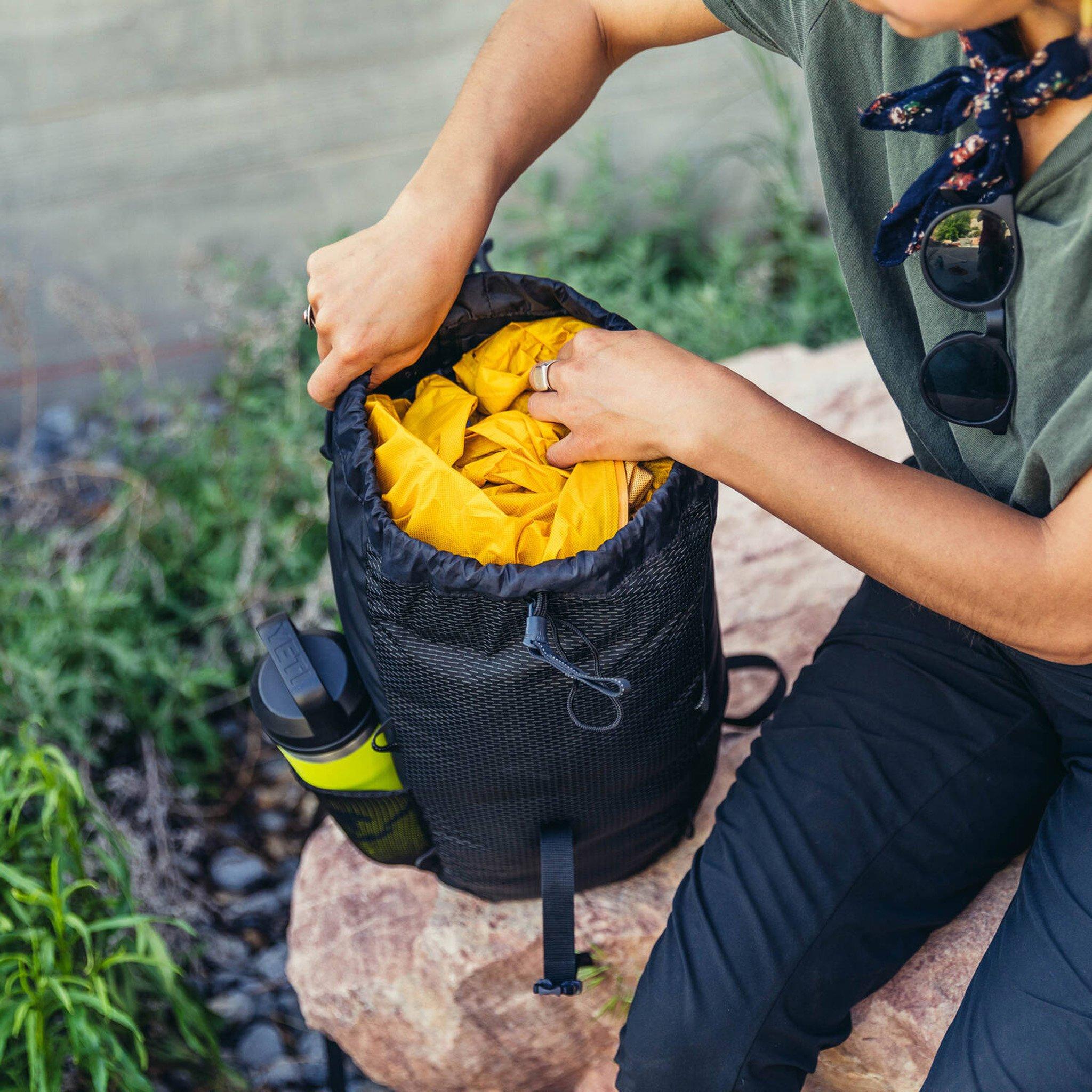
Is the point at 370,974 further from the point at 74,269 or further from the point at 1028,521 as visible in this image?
the point at 74,269

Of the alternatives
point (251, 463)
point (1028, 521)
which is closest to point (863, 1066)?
point (1028, 521)

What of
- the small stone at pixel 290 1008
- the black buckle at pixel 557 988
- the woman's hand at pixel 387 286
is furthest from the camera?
the small stone at pixel 290 1008

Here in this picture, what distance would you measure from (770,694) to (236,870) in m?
1.35

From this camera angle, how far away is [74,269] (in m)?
3.62

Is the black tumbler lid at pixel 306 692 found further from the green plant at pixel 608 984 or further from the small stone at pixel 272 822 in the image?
the small stone at pixel 272 822

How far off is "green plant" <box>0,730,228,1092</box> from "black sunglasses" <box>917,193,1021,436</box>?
147 cm

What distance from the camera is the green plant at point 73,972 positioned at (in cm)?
168

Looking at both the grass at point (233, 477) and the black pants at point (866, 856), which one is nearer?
the black pants at point (866, 856)

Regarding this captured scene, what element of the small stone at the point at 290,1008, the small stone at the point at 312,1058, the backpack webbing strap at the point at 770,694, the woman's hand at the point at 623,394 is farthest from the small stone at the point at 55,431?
the woman's hand at the point at 623,394

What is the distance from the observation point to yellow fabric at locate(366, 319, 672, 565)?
1.25m

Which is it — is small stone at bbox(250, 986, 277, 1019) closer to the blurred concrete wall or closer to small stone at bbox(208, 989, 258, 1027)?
small stone at bbox(208, 989, 258, 1027)

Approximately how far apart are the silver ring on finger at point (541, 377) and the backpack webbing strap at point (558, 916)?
24.5 inches

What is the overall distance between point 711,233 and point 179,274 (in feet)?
6.30

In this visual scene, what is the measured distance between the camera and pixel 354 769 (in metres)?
1.47
